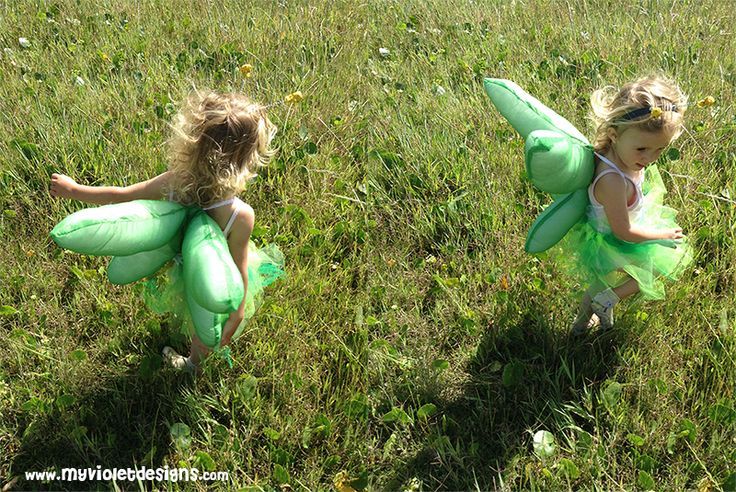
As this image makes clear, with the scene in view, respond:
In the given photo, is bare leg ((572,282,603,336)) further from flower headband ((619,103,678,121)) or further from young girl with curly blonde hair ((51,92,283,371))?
young girl with curly blonde hair ((51,92,283,371))

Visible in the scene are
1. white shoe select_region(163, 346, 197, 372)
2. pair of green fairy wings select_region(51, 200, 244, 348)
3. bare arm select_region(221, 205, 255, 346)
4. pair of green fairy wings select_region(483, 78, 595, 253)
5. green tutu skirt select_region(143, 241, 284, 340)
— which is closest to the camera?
pair of green fairy wings select_region(51, 200, 244, 348)

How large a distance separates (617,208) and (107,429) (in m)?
2.16

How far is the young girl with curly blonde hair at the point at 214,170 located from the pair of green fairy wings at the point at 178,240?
99 mm

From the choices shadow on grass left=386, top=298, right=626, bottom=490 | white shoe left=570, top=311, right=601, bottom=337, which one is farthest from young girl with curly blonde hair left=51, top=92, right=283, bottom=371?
white shoe left=570, top=311, right=601, bottom=337

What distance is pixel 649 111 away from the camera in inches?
95.2

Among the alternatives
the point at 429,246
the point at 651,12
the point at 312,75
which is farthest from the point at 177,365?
the point at 651,12

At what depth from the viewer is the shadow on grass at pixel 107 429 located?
8.09 feet

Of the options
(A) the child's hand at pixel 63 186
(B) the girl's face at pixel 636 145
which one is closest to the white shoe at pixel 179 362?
(A) the child's hand at pixel 63 186

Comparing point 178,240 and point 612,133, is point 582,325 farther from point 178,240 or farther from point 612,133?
point 178,240

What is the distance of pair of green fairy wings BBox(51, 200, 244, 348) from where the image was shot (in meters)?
2.07

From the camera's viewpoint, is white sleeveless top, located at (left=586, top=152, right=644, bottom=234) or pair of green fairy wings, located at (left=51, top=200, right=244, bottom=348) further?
white sleeveless top, located at (left=586, top=152, right=644, bottom=234)

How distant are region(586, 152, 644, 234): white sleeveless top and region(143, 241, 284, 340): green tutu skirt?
137cm

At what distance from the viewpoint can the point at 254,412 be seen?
257 cm

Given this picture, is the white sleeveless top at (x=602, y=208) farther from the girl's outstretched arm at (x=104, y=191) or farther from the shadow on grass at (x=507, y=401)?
the girl's outstretched arm at (x=104, y=191)
